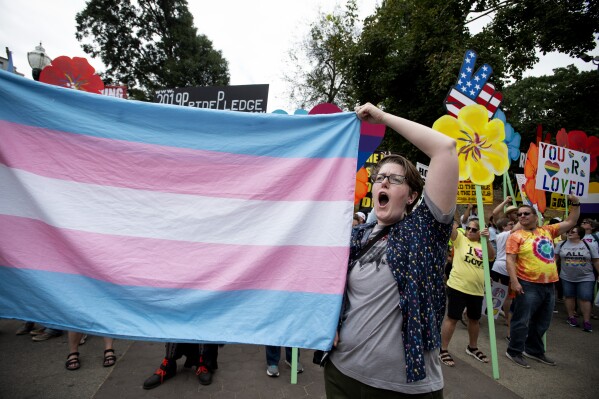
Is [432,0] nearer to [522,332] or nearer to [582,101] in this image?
[582,101]

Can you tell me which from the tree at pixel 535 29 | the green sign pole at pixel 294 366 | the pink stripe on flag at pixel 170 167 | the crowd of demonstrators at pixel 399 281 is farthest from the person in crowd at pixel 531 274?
the tree at pixel 535 29

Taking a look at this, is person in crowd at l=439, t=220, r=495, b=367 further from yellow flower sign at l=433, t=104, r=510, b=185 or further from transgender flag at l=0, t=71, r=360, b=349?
transgender flag at l=0, t=71, r=360, b=349

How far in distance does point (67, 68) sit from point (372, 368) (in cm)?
508

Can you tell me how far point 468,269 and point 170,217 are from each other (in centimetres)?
398

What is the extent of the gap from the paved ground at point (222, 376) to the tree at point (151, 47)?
22.0m

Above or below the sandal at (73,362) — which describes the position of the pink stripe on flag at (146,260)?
above

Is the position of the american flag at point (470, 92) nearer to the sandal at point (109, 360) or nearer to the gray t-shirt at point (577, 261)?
the gray t-shirt at point (577, 261)

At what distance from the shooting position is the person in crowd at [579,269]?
575 centimetres

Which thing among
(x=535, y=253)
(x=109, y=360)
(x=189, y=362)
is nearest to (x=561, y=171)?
(x=535, y=253)

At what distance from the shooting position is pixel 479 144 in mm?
3467

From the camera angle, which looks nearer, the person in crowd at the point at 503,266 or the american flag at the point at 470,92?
the american flag at the point at 470,92

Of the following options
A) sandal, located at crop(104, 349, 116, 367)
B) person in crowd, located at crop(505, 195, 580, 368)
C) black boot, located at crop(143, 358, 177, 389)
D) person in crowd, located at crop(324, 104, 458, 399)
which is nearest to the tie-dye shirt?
person in crowd, located at crop(505, 195, 580, 368)

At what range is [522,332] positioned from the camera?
4.34 meters

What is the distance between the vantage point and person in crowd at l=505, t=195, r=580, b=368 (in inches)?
164
